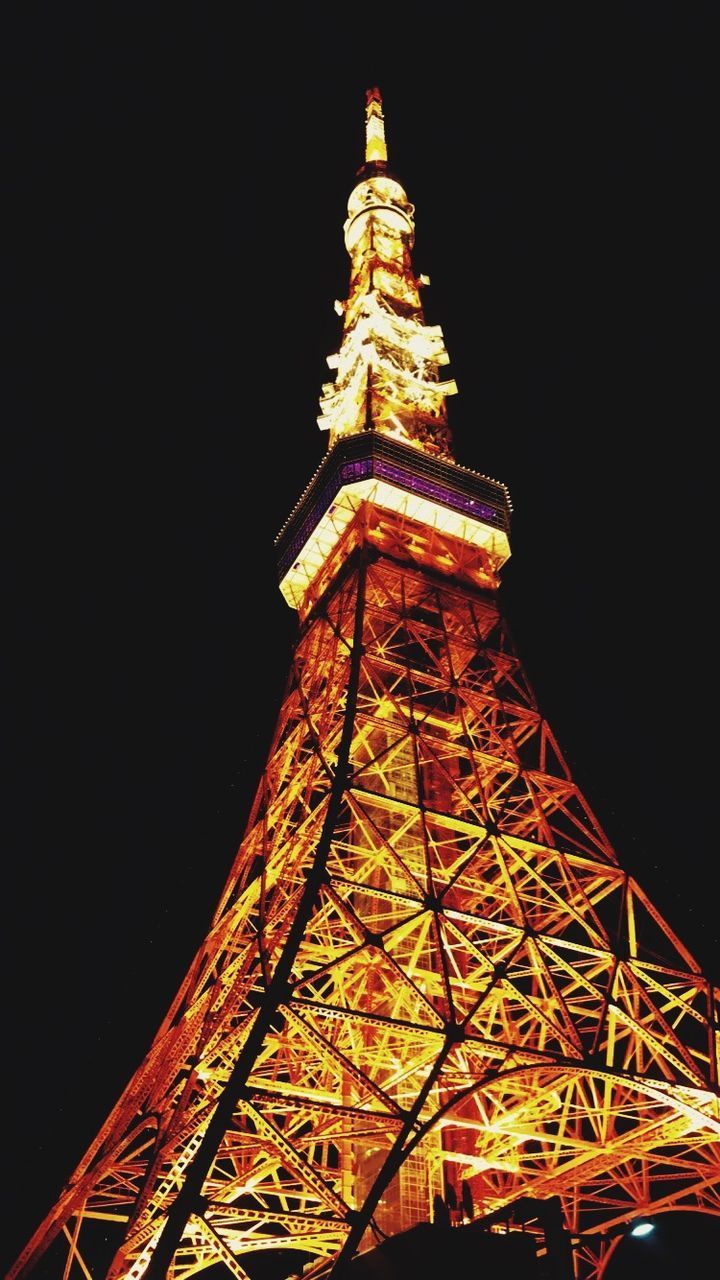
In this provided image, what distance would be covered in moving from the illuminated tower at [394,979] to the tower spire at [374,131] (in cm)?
1262

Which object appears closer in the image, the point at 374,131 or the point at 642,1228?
the point at 642,1228

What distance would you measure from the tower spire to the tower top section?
316 cm

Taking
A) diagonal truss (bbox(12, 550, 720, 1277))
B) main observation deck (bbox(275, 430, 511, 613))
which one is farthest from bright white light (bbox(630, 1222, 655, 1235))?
main observation deck (bbox(275, 430, 511, 613))

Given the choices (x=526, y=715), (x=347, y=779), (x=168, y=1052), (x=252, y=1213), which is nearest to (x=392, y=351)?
(x=526, y=715)

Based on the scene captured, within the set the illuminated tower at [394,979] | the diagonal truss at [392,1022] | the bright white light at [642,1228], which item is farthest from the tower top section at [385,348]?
the bright white light at [642,1228]

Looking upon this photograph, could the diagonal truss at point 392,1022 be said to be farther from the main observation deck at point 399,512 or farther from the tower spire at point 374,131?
the tower spire at point 374,131

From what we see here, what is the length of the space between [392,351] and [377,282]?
3.15 metres

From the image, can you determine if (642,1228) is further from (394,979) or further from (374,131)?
(374,131)

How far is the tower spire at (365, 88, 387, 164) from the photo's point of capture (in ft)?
108

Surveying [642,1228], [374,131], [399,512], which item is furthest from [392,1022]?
[374,131]

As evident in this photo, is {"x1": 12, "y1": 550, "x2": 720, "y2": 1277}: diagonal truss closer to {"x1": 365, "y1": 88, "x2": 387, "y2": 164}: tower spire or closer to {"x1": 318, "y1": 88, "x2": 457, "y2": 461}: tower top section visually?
{"x1": 318, "y1": 88, "x2": 457, "y2": 461}: tower top section

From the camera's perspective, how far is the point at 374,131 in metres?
34.0

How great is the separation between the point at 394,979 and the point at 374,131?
29546 mm

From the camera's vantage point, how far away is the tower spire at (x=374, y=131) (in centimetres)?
3281
